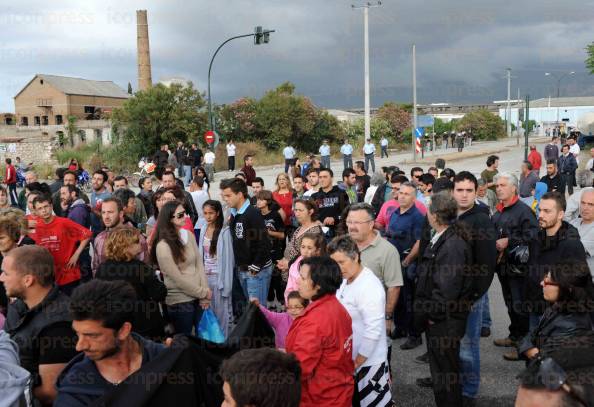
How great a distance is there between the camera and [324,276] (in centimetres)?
335

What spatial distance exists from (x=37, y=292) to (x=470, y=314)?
3440mm

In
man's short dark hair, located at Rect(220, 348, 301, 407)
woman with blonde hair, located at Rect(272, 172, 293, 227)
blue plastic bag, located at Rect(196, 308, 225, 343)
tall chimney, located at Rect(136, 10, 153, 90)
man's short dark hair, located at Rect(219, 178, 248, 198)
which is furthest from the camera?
tall chimney, located at Rect(136, 10, 153, 90)

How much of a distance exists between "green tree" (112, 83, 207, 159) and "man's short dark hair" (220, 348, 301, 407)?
32.6 meters

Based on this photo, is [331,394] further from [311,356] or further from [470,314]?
[470,314]

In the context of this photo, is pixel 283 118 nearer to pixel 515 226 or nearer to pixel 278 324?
pixel 515 226

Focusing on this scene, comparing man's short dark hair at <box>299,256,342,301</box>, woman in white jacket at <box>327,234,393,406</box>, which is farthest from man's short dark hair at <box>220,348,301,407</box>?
woman in white jacket at <box>327,234,393,406</box>

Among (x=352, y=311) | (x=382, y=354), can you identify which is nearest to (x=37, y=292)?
(x=352, y=311)

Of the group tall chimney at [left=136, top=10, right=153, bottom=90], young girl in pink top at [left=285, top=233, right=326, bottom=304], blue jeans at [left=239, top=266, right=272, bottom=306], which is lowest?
blue jeans at [left=239, top=266, right=272, bottom=306]


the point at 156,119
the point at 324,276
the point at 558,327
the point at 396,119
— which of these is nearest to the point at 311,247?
the point at 324,276

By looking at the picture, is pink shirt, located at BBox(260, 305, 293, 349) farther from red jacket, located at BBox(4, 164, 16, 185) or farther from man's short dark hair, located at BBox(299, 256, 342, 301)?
red jacket, located at BBox(4, 164, 16, 185)

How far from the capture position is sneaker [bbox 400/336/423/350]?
6132mm

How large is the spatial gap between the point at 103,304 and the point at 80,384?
0.38m

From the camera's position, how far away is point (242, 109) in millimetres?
→ 43406

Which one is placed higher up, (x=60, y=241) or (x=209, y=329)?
(x=60, y=241)
